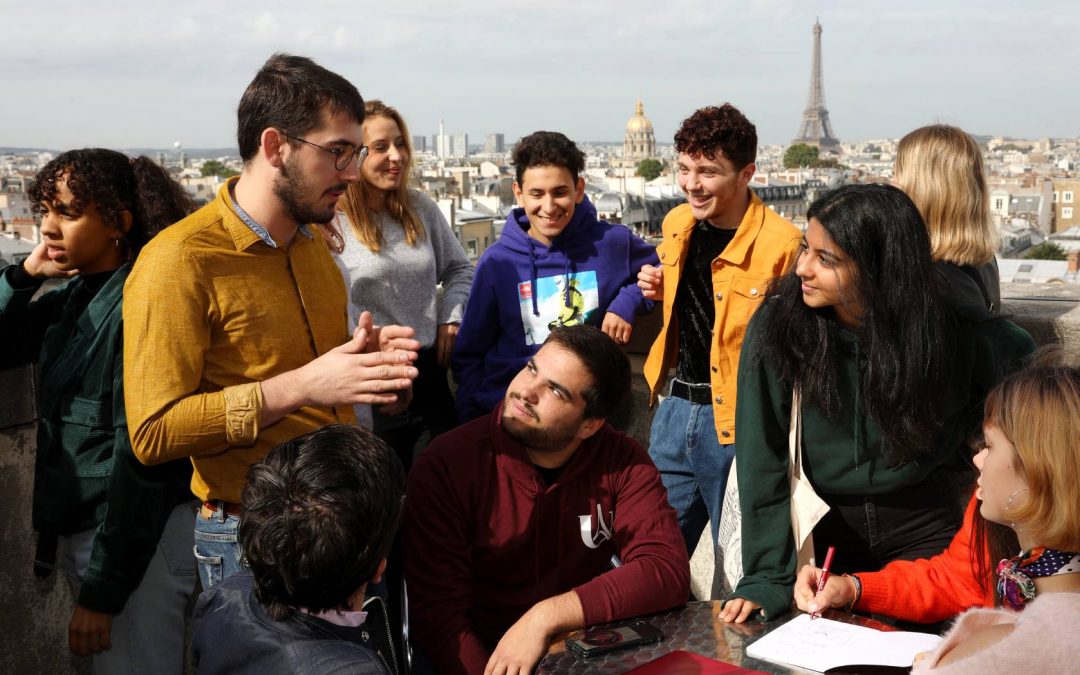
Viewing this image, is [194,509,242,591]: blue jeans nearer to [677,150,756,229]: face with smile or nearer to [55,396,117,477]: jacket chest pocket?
[55,396,117,477]: jacket chest pocket

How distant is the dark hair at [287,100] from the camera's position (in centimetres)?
199

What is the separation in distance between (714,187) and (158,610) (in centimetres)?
164

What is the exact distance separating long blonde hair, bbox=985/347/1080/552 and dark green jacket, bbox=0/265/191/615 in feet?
5.22

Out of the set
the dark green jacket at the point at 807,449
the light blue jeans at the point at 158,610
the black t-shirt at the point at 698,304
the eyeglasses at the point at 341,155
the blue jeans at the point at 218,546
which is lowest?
the light blue jeans at the point at 158,610

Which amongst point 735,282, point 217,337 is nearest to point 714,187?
point 735,282

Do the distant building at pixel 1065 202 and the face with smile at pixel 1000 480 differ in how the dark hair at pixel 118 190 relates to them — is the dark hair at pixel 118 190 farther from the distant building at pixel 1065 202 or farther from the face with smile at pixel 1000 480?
the distant building at pixel 1065 202

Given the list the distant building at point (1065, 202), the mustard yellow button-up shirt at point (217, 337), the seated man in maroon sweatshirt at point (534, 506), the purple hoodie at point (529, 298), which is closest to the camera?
the mustard yellow button-up shirt at point (217, 337)

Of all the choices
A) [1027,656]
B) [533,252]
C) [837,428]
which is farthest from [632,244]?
[1027,656]

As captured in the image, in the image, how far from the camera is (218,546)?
2027 mm

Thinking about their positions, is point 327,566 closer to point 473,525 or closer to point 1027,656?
point 473,525

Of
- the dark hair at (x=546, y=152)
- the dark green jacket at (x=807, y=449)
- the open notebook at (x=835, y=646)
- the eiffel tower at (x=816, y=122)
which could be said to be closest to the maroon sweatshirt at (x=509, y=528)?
the dark green jacket at (x=807, y=449)

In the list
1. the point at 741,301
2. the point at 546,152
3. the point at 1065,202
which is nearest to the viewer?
the point at 741,301

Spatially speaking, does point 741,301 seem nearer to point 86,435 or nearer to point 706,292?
point 706,292

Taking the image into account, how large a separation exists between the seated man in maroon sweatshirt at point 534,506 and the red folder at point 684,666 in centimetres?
32
